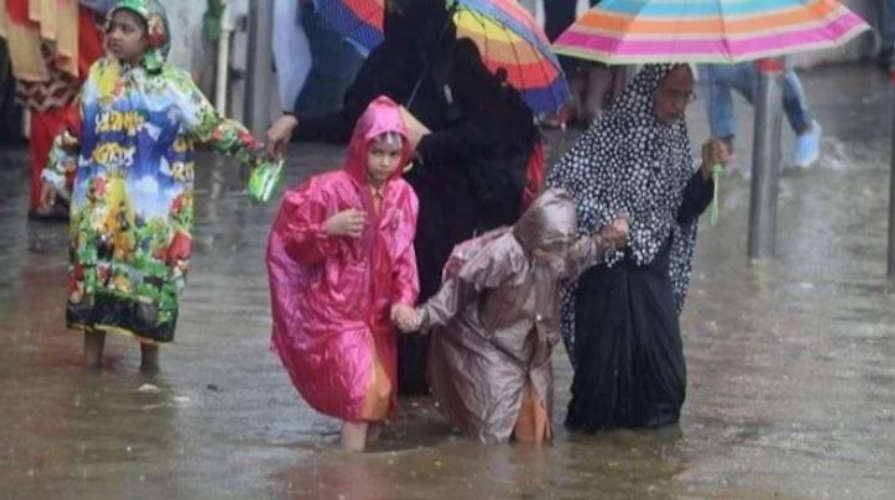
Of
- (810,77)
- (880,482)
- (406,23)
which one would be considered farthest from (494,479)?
(810,77)

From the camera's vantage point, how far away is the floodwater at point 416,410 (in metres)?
7.74

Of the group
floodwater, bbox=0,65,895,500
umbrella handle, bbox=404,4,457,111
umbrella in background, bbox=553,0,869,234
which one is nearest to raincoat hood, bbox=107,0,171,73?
umbrella handle, bbox=404,4,457,111

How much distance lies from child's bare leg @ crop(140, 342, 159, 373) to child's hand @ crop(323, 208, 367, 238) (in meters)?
1.66

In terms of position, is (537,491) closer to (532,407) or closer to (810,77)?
(532,407)

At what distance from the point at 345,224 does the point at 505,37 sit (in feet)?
4.67

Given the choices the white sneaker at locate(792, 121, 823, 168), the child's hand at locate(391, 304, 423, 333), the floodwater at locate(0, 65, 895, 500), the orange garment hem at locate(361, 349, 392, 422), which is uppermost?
the white sneaker at locate(792, 121, 823, 168)

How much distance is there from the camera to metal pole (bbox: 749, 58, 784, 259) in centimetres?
1279

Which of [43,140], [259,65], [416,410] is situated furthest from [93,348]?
[259,65]

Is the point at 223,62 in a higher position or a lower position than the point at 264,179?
higher

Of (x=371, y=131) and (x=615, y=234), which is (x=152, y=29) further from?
(x=615, y=234)

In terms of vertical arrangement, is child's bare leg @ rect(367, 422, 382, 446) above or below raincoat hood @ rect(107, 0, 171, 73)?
below

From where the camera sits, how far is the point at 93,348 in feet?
31.2

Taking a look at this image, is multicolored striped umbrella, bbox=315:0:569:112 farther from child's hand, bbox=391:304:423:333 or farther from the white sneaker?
the white sneaker

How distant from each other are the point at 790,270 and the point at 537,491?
5.04m
